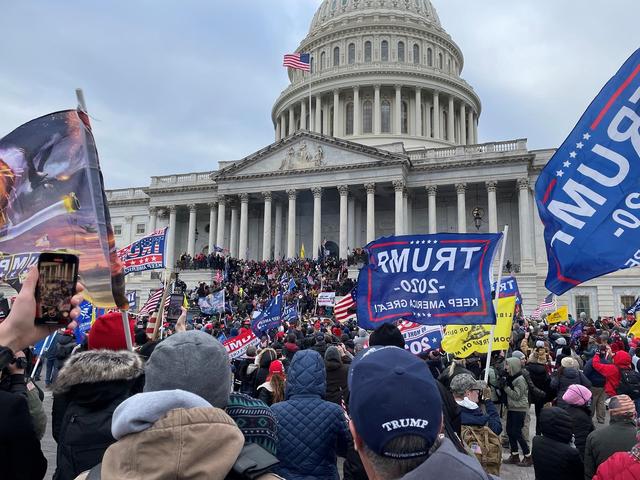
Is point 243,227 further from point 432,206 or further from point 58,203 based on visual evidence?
point 58,203

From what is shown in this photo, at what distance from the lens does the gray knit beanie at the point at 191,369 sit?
2705 mm

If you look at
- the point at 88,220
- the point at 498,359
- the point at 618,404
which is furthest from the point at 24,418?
the point at 498,359

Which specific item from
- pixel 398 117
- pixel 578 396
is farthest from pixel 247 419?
pixel 398 117

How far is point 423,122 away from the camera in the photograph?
211 feet

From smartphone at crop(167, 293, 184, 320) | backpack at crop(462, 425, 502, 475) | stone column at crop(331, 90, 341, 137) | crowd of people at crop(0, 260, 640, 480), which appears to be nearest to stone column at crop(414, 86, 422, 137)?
stone column at crop(331, 90, 341, 137)

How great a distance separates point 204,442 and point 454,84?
69392mm

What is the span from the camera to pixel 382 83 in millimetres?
63344

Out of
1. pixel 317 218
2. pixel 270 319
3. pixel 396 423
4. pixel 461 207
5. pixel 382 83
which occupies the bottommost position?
pixel 270 319

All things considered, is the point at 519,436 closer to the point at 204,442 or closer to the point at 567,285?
the point at 567,285

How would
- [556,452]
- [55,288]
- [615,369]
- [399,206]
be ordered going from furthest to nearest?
[399,206] → [615,369] → [556,452] → [55,288]

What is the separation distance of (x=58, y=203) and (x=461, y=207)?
4326 cm

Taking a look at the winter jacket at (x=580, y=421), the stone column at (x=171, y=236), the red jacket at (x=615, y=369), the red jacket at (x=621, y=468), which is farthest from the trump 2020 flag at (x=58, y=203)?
Result: the stone column at (x=171, y=236)

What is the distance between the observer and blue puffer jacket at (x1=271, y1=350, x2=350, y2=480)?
4.48 meters

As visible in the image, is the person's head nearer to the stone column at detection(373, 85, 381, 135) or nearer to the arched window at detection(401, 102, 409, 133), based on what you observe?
the stone column at detection(373, 85, 381, 135)
